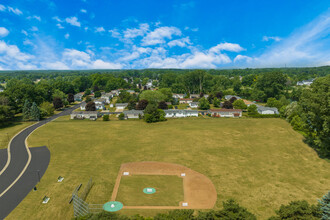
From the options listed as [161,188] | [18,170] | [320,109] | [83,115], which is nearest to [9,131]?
[83,115]

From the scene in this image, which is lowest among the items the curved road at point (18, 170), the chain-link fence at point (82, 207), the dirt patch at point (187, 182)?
the dirt patch at point (187, 182)

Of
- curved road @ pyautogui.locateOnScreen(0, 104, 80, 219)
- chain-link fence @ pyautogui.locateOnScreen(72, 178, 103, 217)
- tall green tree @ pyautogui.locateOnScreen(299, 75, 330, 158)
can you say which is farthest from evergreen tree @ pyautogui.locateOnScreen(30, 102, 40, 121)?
tall green tree @ pyautogui.locateOnScreen(299, 75, 330, 158)

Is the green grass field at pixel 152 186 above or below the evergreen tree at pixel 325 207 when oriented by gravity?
below

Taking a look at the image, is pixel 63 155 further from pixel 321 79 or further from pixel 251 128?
pixel 321 79

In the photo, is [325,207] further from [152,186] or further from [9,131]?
[9,131]

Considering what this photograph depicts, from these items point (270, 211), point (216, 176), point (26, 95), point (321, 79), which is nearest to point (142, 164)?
point (216, 176)

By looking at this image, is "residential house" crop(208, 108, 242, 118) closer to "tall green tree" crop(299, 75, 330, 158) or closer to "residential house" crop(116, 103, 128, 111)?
"tall green tree" crop(299, 75, 330, 158)

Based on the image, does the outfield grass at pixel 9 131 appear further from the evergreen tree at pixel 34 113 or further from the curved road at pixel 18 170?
the evergreen tree at pixel 34 113

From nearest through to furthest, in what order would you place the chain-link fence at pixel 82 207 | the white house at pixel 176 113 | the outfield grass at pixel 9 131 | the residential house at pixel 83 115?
the chain-link fence at pixel 82 207 → the outfield grass at pixel 9 131 → the residential house at pixel 83 115 → the white house at pixel 176 113

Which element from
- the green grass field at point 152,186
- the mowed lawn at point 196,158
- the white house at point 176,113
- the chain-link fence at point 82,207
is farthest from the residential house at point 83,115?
the chain-link fence at point 82,207
